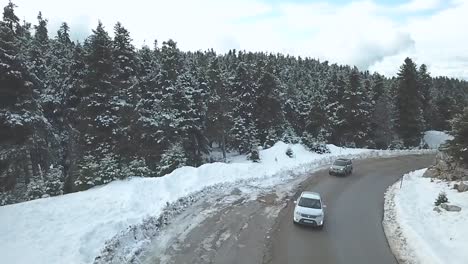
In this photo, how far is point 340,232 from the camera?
63.1 feet

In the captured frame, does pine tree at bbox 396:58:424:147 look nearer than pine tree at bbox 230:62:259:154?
No

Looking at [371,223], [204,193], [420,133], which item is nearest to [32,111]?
[204,193]

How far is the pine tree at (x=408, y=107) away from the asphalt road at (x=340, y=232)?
36724 millimetres

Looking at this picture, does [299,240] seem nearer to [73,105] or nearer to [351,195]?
[351,195]

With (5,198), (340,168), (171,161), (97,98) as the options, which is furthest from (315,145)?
Result: (5,198)

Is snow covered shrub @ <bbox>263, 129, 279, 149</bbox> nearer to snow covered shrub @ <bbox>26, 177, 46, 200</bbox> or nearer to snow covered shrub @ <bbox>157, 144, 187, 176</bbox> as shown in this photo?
snow covered shrub @ <bbox>157, 144, 187, 176</bbox>

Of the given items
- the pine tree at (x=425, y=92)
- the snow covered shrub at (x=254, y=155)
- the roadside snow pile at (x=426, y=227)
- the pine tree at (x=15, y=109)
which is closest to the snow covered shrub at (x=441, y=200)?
the roadside snow pile at (x=426, y=227)

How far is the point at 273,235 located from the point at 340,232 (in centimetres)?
356

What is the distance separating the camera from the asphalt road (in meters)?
15.9

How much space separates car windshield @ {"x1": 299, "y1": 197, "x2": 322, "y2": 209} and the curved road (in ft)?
3.61

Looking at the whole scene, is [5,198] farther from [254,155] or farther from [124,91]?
[254,155]

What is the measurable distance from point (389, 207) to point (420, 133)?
4919 cm

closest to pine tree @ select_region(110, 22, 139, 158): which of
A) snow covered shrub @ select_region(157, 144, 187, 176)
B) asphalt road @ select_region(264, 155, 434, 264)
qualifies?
snow covered shrub @ select_region(157, 144, 187, 176)

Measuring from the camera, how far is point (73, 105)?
4034 cm
